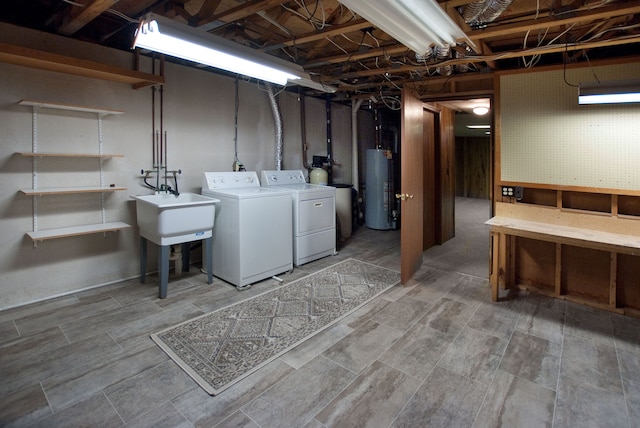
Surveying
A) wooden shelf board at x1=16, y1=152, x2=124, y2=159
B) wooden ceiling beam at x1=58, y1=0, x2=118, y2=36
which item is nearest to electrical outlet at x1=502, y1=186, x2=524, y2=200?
wooden ceiling beam at x1=58, y1=0, x2=118, y2=36

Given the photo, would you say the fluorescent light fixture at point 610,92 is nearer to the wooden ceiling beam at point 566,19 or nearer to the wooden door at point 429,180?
the wooden ceiling beam at point 566,19

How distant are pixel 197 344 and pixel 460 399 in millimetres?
1710

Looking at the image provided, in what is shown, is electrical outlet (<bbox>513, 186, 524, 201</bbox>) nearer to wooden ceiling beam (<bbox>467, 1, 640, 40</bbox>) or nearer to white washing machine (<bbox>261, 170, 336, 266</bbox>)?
wooden ceiling beam (<bbox>467, 1, 640, 40</bbox>)

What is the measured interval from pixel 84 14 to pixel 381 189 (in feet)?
15.2

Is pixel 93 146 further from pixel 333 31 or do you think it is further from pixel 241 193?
pixel 333 31

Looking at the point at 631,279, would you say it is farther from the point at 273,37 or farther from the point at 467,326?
the point at 273,37

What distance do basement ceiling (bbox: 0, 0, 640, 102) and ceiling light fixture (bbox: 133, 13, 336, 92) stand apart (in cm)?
22

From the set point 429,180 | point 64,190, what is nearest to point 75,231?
point 64,190

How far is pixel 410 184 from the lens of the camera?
361cm

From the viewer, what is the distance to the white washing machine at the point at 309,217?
4043 mm

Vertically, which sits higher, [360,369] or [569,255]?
[569,255]

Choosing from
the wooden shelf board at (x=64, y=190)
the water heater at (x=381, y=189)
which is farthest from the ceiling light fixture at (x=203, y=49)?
the water heater at (x=381, y=189)

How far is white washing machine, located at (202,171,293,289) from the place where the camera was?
338 centimetres

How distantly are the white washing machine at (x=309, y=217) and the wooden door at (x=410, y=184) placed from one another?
41.9 inches
